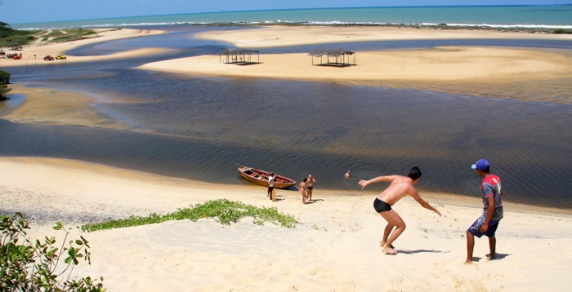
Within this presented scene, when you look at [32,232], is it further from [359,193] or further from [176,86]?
[176,86]

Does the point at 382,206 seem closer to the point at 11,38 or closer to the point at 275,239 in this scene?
the point at 275,239

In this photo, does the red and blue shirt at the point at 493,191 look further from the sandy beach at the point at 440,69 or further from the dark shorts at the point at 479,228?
the sandy beach at the point at 440,69

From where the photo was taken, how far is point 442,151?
2081 cm

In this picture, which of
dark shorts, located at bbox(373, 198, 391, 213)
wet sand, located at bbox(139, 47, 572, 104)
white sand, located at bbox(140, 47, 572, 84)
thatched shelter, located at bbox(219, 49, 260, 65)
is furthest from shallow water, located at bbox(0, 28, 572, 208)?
thatched shelter, located at bbox(219, 49, 260, 65)

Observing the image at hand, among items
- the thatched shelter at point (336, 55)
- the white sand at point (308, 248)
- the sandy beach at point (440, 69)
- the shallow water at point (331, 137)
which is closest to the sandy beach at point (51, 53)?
the sandy beach at point (440, 69)

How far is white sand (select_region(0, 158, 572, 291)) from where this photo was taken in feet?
22.9

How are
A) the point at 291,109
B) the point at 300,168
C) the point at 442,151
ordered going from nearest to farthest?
the point at 300,168, the point at 442,151, the point at 291,109

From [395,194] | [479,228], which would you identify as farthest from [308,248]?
[479,228]

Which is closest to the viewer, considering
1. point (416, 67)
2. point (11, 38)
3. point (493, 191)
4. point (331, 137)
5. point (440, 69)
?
point (493, 191)

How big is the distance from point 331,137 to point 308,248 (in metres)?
15.0

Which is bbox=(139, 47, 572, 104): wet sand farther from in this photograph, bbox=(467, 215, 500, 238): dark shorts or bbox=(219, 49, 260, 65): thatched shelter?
bbox=(467, 215, 500, 238): dark shorts

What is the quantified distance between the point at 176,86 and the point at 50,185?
967 inches

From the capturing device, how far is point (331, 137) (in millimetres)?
23484

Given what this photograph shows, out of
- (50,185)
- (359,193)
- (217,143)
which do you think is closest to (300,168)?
(359,193)
